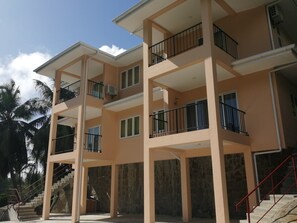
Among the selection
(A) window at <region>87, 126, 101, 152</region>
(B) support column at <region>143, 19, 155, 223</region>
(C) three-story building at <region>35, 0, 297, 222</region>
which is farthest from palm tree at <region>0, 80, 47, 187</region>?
(B) support column at <region>143, 19, 155, 223</region>

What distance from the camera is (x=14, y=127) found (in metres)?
30.7

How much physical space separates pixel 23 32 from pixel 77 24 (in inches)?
114

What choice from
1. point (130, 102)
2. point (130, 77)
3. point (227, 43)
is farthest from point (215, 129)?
point (130, 77)

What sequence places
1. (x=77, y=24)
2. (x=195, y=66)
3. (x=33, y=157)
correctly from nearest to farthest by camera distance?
(x=195, y=66) < (x=77, y=24) < (x=33, y=157)

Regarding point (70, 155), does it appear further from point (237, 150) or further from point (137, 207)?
point (237, 150)

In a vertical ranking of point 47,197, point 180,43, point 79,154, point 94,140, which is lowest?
point 47,197

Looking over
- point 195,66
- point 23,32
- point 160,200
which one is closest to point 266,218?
point 195,66

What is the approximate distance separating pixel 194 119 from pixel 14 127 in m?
24.0

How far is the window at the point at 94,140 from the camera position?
58.7 feet

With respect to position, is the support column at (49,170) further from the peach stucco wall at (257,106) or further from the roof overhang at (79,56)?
the peach stucco wall at (257,106)

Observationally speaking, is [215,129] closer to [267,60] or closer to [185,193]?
[267,60]

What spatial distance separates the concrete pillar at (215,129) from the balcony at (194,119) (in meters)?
2.07

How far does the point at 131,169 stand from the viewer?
786 inches

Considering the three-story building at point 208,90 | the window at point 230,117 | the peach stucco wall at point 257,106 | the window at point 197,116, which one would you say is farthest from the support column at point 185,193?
the peach stucco wall at point 257,106
